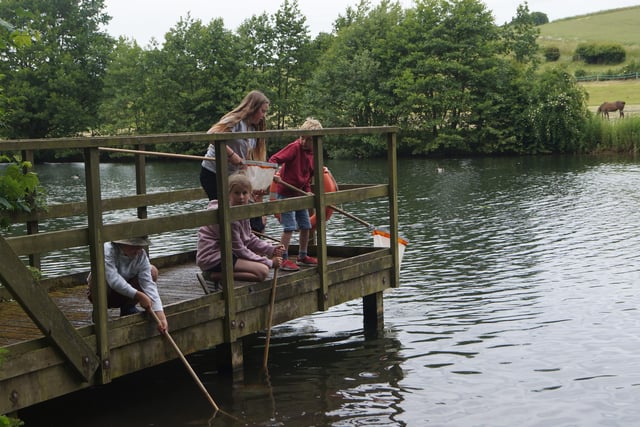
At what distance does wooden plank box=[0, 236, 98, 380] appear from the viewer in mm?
6090

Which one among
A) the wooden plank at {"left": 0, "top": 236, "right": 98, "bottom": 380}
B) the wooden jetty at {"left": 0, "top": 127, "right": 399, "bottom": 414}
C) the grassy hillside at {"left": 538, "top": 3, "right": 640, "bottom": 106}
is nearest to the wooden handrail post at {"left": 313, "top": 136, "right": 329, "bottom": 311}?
the wooden jetty at {"left": 0, "top": 127, "right": 399, "bottom": 414}

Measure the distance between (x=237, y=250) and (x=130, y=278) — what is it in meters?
1.44

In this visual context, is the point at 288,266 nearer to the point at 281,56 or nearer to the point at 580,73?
the point at 281,56

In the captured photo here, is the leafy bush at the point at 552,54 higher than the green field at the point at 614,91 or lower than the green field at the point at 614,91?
higher

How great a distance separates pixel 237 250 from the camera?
29.6ft

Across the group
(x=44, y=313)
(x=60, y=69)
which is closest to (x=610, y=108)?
(x=60, y=69)

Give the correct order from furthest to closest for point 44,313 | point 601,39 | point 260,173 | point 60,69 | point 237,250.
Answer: point 601,39 < point 60,69 < point 260,173 < point 237,250 < point 44,313

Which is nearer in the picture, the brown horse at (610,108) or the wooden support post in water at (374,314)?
the wooden support post in water at (374,314)

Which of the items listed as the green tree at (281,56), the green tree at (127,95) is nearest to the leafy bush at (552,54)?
the green tree at (281,56)


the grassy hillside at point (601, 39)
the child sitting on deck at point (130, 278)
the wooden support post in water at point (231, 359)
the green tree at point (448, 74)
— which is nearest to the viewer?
the child sitting on deck at point (130, 278)

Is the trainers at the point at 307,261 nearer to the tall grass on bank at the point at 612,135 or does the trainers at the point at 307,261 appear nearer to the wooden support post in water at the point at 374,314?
the wooden support post in water at the point at 374,314

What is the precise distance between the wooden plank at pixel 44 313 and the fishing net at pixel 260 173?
9.91 ft

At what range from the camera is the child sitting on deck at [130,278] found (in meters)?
7.54

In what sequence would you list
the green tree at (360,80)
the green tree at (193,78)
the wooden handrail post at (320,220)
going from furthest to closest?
the green tree at (193,78) < the green tree at (360,80) < the wooden handrail post at (320,220)
